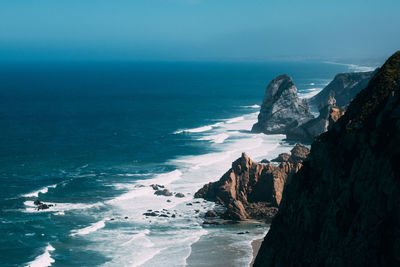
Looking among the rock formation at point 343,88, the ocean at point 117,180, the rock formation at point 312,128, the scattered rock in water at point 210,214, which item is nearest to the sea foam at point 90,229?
the ocean at point 117,180

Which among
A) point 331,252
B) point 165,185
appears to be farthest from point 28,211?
point 331,252

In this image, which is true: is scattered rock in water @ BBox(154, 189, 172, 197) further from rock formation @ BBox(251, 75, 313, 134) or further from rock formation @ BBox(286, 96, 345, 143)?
rock formation @ BBox(251, 75, 313, 134)

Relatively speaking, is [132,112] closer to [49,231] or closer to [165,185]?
[165,185]

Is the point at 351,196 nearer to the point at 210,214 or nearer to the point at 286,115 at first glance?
the point at 210,214

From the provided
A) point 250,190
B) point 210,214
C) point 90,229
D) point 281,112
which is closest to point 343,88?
point 281,112

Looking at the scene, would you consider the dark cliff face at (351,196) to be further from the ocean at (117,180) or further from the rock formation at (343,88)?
the rock formation at (343,88)

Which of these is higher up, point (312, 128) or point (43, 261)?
point (312, 128)
